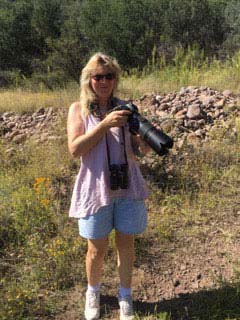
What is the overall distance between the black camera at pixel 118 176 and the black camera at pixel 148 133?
0.63ft

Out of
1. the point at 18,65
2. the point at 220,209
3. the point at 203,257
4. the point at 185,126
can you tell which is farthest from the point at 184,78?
the point at 18,65

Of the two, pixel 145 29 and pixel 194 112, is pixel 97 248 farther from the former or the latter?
pixel 145 29

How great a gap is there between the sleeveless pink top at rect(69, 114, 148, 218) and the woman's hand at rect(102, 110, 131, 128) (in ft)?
0.42

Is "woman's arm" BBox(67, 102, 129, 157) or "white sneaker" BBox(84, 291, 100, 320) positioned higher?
"woman's arm" BBox(67, 102, 129, 157)

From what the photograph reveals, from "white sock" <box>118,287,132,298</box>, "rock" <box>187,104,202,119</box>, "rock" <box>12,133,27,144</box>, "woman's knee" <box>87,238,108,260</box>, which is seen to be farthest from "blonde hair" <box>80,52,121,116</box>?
"rock" <box>12,133,27,144</box>

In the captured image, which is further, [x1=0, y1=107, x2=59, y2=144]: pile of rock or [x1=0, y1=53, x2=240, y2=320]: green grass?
[x1=0, y1=107, x2=59, y2=144]: pile of rock

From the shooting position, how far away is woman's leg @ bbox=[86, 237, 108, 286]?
7.48 ft

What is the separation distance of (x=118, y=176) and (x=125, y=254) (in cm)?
50

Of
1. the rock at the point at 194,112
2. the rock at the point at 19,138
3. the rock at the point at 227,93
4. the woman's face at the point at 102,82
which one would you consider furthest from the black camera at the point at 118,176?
the rock at the point at 227,93

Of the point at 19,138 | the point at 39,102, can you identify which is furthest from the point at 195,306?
the point at 39,102

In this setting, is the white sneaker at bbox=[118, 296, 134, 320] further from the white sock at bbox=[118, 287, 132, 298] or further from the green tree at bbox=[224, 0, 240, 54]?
the green tree at bbox=[224, 0, 240, 54]

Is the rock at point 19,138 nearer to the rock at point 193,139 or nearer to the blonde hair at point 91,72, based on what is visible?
the rock at point 193,139

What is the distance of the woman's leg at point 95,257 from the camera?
228 cm

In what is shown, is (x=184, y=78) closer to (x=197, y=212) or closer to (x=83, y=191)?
(x=197, y=212)
